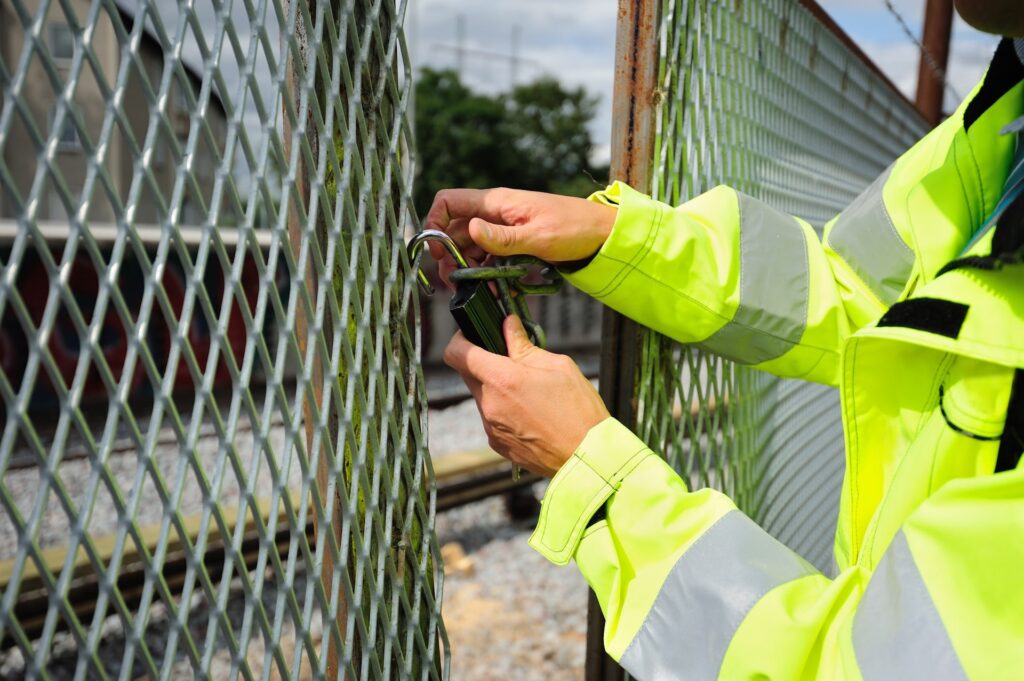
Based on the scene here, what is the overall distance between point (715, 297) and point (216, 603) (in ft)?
3.84

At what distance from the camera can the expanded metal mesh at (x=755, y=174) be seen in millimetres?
1989

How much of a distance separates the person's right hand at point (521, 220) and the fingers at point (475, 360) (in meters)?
0.15

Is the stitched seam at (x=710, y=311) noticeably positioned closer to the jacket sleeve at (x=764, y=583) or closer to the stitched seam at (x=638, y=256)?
the stitched seam at (x=638, y=256)

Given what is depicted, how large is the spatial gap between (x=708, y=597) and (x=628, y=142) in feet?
3.32

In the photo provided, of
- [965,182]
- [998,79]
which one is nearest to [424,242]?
[965,182]

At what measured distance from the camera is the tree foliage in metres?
39.7

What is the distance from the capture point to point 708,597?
4.15ft

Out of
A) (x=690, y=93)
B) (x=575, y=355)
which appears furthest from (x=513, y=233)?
(x=575, y=355)

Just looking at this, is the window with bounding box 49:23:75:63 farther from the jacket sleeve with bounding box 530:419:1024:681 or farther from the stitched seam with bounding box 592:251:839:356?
the stitched seam with bounding box 592:251:839:356

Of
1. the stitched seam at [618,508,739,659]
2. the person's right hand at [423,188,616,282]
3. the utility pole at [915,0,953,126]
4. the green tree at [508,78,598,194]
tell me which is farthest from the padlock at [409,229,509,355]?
the green tree at [508,78,598,194]

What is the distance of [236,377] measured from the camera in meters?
1.16

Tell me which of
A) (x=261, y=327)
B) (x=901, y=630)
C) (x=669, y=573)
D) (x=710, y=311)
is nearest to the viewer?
(x=901, y=630)

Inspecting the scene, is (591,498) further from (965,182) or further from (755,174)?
(755,174)

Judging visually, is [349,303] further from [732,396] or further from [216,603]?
[732,396]
